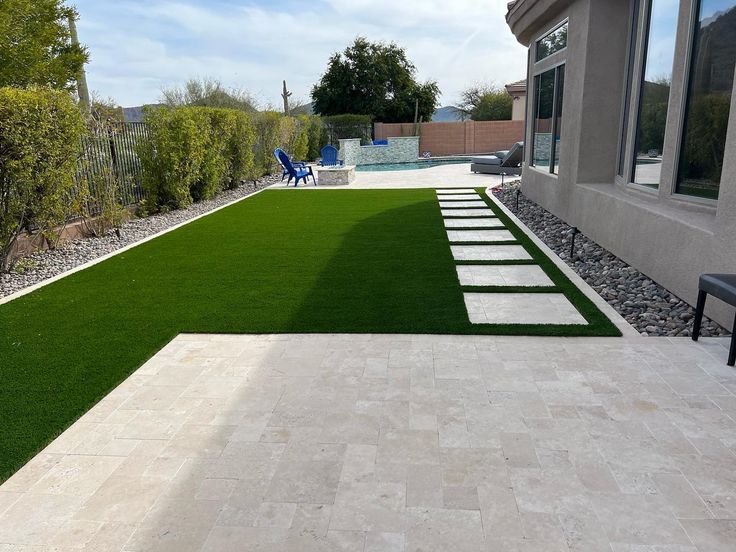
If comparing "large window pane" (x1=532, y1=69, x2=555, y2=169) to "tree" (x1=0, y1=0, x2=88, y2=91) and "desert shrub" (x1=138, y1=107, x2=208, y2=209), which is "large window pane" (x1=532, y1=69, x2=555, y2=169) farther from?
"tree" (x1=0, y1=0, x2=88, y2=91)

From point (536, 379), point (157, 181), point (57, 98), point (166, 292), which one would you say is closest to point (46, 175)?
point (57, 98)

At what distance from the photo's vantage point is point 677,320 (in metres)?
4.51

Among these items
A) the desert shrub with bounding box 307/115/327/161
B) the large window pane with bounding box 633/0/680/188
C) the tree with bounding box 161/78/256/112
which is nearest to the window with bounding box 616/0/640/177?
the large window pane with bounding box 633/0/680/188

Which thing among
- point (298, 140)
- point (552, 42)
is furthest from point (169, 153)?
point (298, 140)

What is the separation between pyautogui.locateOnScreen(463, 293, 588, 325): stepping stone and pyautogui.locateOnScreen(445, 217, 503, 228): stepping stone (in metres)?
3.66

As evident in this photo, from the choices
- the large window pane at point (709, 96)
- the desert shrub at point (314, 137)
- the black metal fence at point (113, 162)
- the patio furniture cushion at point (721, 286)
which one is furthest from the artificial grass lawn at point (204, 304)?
the desert shrub at point (314, 137)

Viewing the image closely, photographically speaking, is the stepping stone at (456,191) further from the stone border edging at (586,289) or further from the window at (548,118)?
the stone border edging at (586,289)

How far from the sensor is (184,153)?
10.5 meters

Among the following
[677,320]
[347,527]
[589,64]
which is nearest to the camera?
[347,527]

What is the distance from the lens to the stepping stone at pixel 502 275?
570cm

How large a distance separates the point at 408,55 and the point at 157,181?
2986 cm

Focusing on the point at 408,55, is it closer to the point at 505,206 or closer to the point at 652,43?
the point at 505,206

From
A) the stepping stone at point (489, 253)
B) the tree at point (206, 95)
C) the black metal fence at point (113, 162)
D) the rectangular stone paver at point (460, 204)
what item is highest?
the tree at point (206, 95)

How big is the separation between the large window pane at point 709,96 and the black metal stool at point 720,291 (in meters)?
1.45
